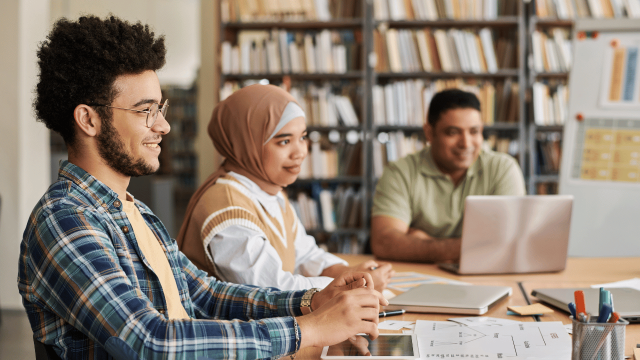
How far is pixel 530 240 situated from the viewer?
1690mm

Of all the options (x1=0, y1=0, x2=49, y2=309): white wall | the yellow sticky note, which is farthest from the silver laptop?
(x1=0, y1=0, x2=49, y2=309): white wall

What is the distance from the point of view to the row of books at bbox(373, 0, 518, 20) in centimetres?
378

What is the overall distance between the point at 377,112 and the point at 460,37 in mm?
741

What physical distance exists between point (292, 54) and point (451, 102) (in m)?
1.84

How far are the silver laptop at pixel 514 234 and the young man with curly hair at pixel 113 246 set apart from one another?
2.07 ft

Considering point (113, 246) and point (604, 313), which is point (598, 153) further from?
point (113, 246)

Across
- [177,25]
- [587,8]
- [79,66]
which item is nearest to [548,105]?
[587,8]

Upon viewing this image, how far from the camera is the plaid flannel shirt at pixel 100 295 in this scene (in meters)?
0.80

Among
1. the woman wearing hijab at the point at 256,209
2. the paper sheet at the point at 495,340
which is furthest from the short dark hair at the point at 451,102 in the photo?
the paper sheet at the point at 495,340

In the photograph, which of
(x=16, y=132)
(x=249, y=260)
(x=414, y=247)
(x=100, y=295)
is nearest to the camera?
(x=100, y=295)

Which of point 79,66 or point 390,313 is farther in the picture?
point 390,313

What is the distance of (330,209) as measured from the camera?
157 inches

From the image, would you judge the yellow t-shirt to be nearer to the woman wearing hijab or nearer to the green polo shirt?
the woman wearing hijab

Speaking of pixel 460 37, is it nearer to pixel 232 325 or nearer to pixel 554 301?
pixel 554 301
